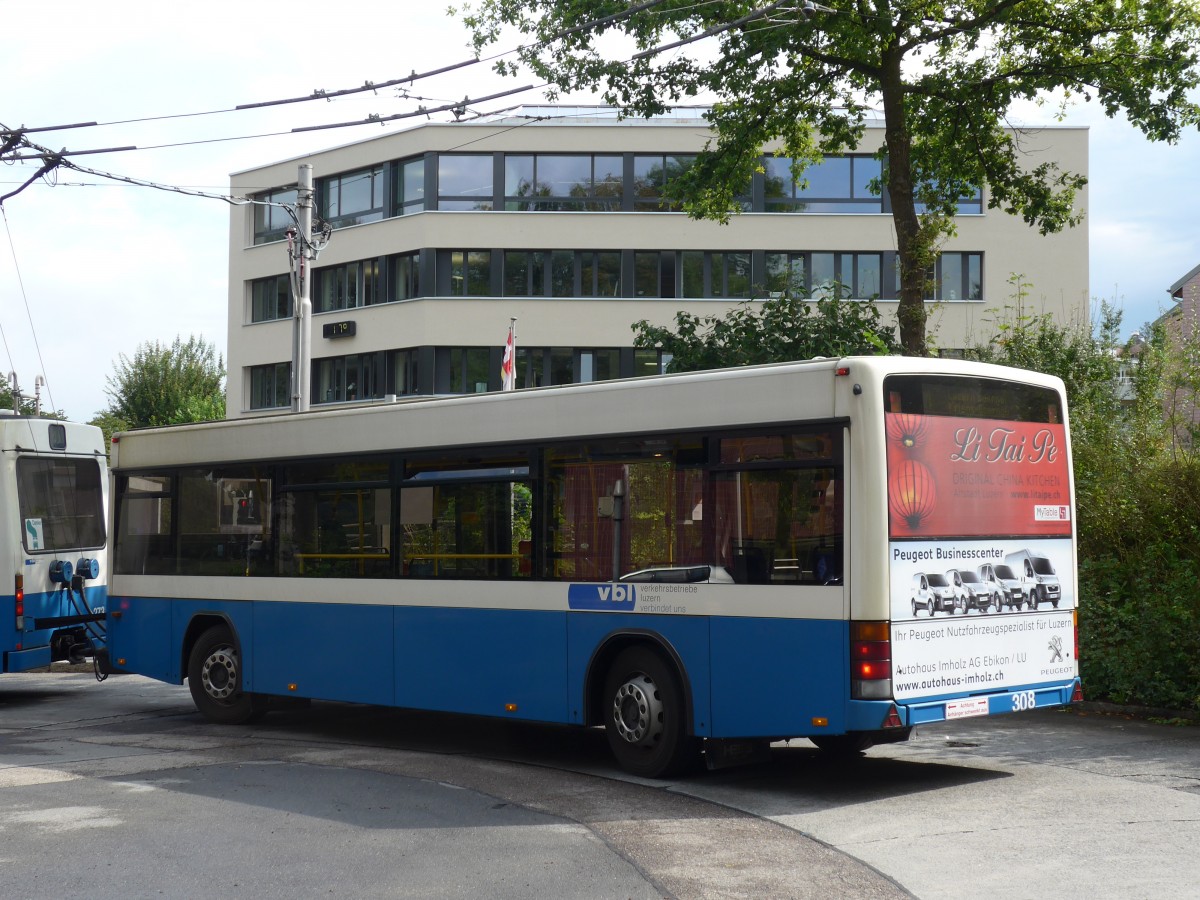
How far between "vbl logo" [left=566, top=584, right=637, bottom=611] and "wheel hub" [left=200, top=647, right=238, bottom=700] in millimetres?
4539

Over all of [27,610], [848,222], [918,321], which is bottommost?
[27,610]

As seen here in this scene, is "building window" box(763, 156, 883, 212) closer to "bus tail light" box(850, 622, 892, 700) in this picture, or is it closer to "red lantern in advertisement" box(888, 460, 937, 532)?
"red lantern in advertisement" box(888, 460, 937, 532)

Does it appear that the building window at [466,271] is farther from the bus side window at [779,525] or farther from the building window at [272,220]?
the bus side window at [779,525]

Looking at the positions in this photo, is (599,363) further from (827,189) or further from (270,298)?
(270,298)

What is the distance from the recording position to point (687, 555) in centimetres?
982

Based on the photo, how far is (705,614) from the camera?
31.6 feet

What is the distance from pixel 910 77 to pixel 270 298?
3463cm

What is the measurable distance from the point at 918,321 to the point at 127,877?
12.6 metres

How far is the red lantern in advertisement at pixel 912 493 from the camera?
29.4 feet

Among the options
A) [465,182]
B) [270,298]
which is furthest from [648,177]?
[270,298]

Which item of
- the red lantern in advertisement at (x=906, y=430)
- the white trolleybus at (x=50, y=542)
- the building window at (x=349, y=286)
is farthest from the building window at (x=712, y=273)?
the red lantern in advertisement at (x=906, y=430)

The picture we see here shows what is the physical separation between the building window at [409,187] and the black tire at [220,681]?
3291 centimetres

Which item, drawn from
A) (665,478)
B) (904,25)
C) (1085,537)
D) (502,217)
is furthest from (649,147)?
(665,478)

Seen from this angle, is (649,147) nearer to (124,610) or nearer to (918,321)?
(918,321)
